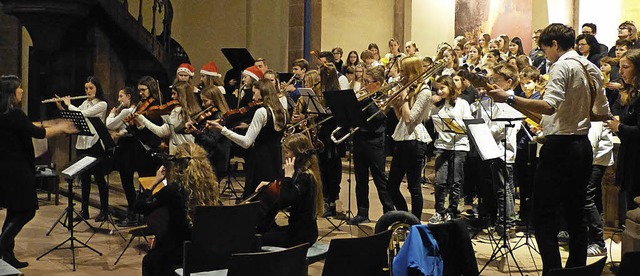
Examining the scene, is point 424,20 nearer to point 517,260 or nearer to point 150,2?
point 150,2

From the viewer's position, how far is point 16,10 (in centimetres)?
1144

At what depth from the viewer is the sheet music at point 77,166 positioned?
7.51m

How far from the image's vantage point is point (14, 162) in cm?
701

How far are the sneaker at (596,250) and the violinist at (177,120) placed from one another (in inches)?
153

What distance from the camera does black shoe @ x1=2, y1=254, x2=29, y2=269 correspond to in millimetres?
7277

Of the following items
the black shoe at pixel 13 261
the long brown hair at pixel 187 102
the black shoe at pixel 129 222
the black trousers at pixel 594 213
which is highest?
the long brown hair at pixel 187 102

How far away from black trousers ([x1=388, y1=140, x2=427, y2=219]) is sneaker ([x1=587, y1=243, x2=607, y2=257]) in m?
1.54

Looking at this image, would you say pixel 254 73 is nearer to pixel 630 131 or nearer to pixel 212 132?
pixel 212 132

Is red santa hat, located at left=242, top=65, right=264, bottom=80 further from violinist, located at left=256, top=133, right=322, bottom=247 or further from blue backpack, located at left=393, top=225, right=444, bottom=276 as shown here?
blue backpack, located at left=393, top=225, right=444, bottom=276

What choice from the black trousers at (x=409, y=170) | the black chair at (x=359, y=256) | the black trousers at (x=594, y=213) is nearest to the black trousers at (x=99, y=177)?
the black trousers at (x=409, y=170)

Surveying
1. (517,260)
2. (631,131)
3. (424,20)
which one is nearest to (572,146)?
(631,131)

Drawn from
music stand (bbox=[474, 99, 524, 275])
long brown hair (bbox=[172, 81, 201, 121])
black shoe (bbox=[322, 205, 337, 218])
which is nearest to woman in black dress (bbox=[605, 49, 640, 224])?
music stand (bbox=[474, 99, 524, 275])

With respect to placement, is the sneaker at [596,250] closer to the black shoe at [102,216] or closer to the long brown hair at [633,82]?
the long brown hair at [633,82]

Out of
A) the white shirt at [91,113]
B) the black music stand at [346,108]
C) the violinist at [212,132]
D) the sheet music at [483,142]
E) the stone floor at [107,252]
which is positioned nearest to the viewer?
the sheet music at [483,142]
